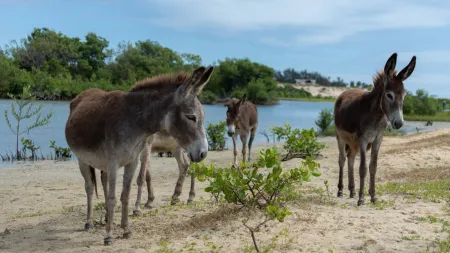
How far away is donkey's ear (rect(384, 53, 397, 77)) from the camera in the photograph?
27.5ft

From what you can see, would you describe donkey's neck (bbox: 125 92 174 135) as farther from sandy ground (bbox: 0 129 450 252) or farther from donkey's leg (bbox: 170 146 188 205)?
donkey's leg (bbox: 170 146 188 205)

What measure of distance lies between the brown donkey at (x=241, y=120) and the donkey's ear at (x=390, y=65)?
8.58 meters

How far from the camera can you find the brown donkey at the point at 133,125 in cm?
589

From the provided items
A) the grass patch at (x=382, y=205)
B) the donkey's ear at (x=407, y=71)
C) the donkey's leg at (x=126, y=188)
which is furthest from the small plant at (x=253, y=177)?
the donkey's ear at (x=407, y=71)

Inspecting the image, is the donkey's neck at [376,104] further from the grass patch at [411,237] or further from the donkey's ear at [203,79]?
the donkey's ear at [203,79]

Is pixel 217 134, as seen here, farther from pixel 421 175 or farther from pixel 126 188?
pixel 126 188

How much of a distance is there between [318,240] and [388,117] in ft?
11.2

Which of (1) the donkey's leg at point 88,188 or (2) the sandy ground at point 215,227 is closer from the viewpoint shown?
(2) the sandy ground at point 215,227

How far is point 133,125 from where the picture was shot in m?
6.23

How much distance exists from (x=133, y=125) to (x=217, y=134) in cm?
1597

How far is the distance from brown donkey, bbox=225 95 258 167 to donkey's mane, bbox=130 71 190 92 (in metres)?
10.1

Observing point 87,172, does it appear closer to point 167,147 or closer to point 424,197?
point 167,147

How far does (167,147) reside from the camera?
30.7 feet

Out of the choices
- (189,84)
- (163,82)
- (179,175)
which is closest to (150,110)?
(163,82)
